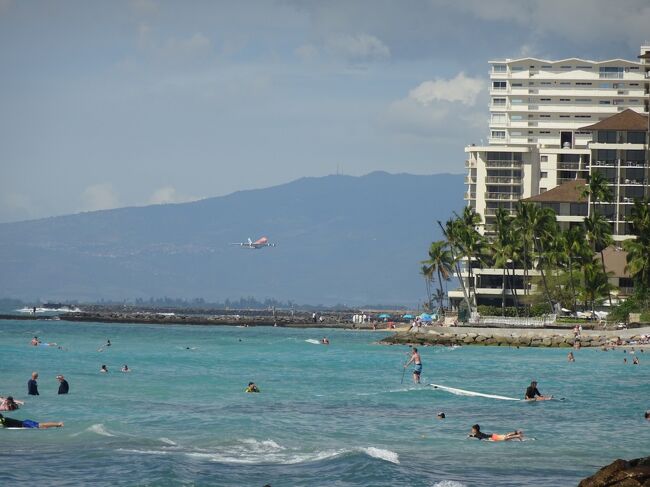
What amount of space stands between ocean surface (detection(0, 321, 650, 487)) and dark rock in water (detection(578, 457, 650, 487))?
247 inches

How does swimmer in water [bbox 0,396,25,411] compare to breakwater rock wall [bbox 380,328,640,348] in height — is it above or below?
below

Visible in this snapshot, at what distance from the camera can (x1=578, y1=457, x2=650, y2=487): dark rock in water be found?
1046 inches

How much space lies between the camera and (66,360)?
8725cm

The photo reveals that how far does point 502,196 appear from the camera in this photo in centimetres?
16625

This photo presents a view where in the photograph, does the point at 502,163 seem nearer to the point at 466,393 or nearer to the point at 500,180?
the point at 500,180

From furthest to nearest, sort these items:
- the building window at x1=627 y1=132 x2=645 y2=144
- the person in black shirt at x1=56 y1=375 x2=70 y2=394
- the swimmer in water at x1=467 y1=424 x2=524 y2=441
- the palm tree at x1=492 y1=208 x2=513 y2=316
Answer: the building window at x1=627 y1=132 x2=645 y2=144, the palm tree at x1=492 y1=208 x2=513 y2=316, the person in black shirt at x1=56 y1=375 x2=70 y2=394, the swimmer in water at x1=467 y1=424 x2=524 y2=441

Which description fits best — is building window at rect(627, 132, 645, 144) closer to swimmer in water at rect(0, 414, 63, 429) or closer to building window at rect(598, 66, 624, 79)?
building window at rect(598, 66, 624, 79)

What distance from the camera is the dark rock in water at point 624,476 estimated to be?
26562 mm

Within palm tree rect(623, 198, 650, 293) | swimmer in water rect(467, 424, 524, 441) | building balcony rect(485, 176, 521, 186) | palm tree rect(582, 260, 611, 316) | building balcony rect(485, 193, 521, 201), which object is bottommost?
swimmer in water rect(467, 424, 524, 441)

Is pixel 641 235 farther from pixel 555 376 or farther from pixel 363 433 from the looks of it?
pixel 363 433

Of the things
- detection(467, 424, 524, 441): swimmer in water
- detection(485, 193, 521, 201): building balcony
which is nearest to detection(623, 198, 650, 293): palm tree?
detection(485, 193, 521, 201): building balcony

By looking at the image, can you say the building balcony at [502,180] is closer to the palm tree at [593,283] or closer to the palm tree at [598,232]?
the palm tree at [598,232]

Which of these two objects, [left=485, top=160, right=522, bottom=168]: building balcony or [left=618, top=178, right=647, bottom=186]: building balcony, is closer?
[left=618, top=178, right=647, bottom=186]: building balcony

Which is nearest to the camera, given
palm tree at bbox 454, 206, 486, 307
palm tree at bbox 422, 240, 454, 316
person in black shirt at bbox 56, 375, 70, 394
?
person in black shirt at bbox 56, 375, 70, 394
